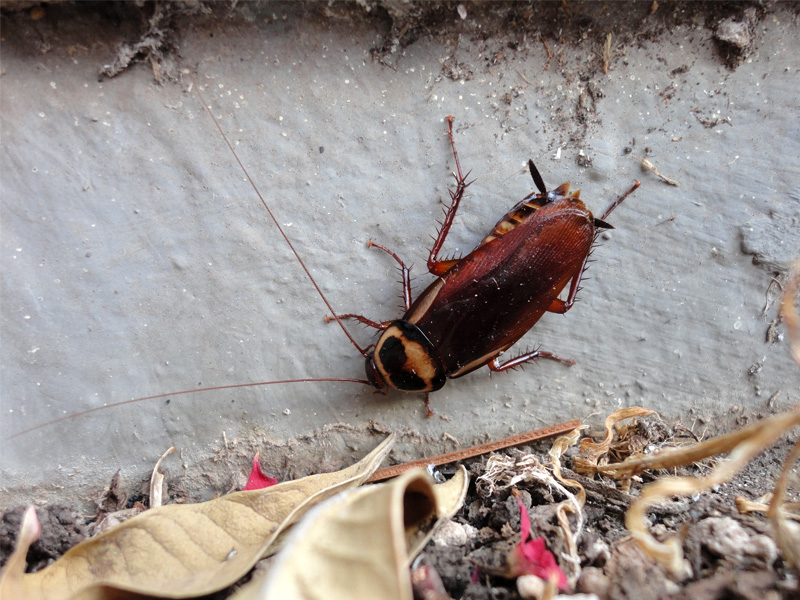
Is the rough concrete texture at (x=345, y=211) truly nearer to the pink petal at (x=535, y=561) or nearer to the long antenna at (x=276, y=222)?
the long antenna at (x=276, y=222)

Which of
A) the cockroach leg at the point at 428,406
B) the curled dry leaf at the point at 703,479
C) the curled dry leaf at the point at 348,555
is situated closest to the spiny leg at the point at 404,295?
the cockroach leg at the point at 428,406

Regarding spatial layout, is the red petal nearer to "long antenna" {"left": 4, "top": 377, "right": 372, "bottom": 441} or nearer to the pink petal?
"long antenna" {"left": 4, "top": 377, "right": 372, "bottom": 441}

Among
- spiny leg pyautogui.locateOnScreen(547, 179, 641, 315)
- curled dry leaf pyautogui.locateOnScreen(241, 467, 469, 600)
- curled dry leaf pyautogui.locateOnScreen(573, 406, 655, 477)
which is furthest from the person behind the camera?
spiny leg pyautogui.locateOnScreen(547, 179, 641, 315)

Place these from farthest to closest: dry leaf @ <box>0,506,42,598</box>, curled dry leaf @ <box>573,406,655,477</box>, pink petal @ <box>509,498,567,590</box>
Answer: curled dry leaf @ <box>573,406,655,477</box> → pink petal @ <box>509,498,567,590</box> → dry leaf @ <box>0,506,42,598</box>

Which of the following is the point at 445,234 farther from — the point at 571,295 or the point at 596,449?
the point at 596,449

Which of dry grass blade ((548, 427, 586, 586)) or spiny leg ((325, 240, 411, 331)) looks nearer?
dry grass blade ((548, 427, 586, 586))

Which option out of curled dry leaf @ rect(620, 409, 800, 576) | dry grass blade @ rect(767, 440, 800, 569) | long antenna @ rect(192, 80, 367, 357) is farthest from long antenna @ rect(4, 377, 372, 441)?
dry grass blade @ rect(767, 440, 800, 569)

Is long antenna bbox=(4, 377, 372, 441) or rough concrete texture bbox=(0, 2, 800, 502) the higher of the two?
rough concrete texture bbox=(0, 2, 800, 502)
